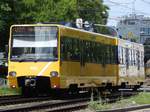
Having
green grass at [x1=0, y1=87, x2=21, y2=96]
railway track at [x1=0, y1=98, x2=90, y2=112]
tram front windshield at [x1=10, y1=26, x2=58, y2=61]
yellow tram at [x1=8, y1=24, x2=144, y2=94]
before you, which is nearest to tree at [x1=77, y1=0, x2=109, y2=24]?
green grass at [x1=0, y1=87, x2=21, y2=96]

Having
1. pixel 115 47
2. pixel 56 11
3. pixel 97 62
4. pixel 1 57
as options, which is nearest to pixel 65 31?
pixel 97 62

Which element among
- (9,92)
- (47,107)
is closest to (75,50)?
(47,107)

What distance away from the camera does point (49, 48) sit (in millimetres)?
28078

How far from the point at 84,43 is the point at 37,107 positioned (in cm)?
848

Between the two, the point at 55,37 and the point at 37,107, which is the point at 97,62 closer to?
Result: the point at 55,37

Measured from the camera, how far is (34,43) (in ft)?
93.2

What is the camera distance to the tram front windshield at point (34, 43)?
1105 inches

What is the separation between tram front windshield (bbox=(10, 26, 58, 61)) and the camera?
28.1 metres

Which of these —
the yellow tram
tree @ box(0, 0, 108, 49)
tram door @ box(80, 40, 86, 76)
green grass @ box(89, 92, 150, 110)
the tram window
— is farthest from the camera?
tree @ box(0, 0, 108, 49)

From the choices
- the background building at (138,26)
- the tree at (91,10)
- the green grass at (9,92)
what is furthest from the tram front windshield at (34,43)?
the background building at (138,26)

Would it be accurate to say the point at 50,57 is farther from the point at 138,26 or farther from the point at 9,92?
the point at 138,26

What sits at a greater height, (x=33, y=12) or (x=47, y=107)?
(x=33, y=12)

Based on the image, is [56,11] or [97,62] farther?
[56,11]

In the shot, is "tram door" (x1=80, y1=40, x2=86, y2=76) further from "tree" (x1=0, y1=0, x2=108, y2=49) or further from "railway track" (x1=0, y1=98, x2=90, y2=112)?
"tree" (x1=0, y1=0, x2=108, y2=49)
